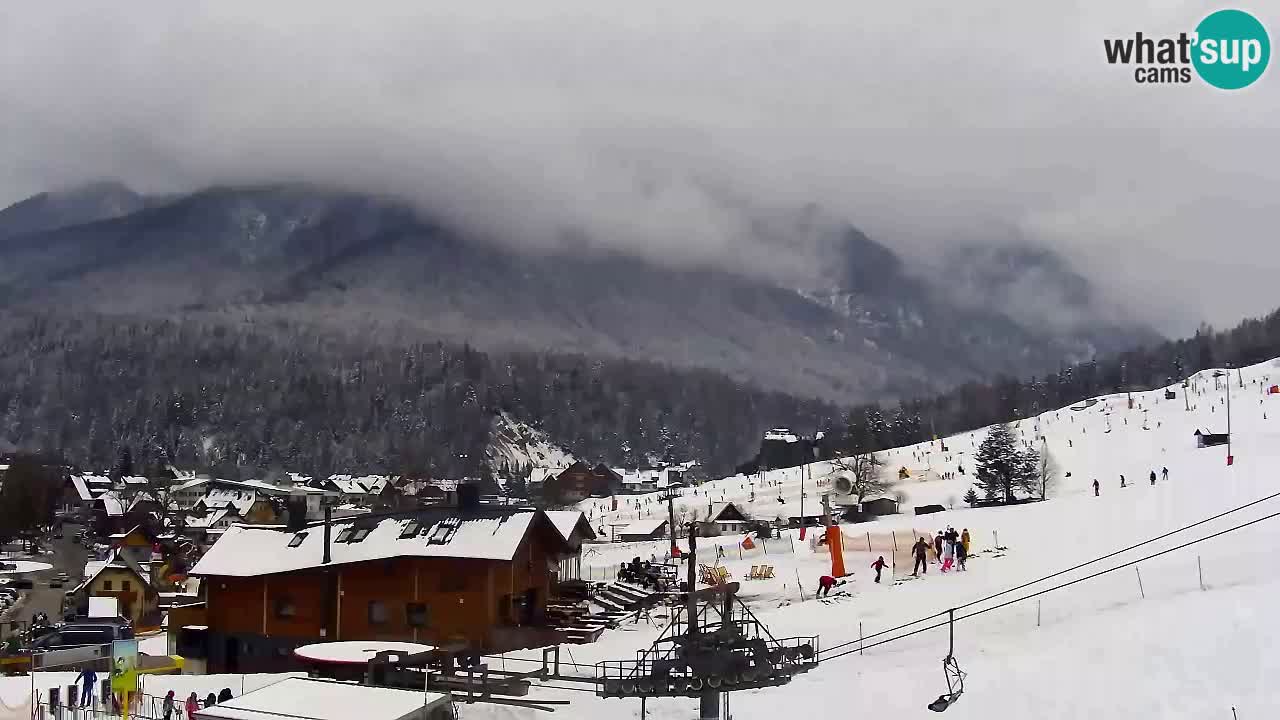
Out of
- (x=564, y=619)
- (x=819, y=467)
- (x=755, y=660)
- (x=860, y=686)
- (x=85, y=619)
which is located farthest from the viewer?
(x=819, y=467)

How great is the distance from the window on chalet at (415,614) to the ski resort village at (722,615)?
8 cm

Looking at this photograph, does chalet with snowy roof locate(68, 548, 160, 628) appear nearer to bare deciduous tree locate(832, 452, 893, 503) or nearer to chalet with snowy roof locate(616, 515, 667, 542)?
chalet with snowy roof locate(616, 515, 667, 542)

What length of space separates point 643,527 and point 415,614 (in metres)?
68.0

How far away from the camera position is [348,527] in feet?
154

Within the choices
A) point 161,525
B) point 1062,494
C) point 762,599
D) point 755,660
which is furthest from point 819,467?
point 755,660

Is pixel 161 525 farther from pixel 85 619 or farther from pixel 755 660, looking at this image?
pixel 755 660

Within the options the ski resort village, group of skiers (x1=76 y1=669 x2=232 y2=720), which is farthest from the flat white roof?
group of skiers (x1=76 y1=669 x2=232 y2=720)

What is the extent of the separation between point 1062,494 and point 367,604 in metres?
55.9

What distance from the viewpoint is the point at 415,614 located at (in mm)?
44000

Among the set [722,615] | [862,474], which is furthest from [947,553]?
[862,474]

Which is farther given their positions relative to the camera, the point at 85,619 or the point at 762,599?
the point at 762,599

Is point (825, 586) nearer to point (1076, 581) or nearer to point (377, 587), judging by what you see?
point (1076, 581)

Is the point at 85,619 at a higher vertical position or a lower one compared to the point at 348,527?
lower

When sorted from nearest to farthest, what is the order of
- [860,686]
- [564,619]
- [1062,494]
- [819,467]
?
[860,686]
[564,619]
[1062,494]
[819,467]
